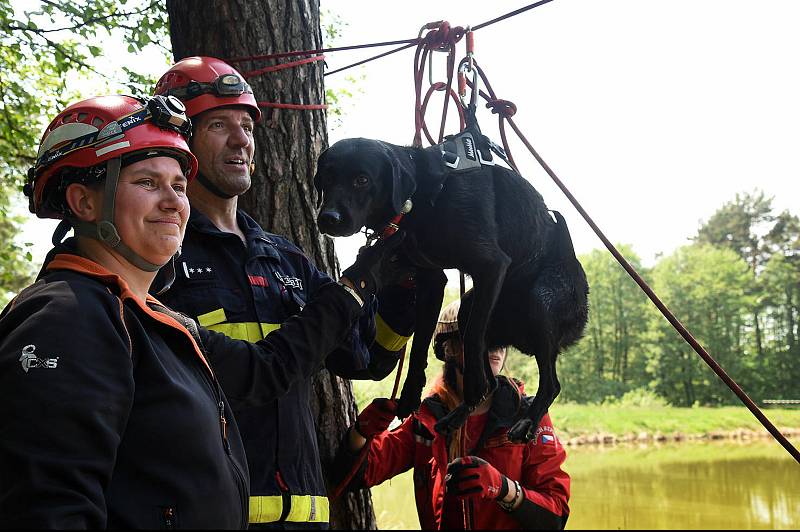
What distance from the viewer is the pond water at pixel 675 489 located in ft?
53.5

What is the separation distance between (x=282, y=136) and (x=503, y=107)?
3.73 ft

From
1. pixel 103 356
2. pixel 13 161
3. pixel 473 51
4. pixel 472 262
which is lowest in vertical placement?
pixel 103 356

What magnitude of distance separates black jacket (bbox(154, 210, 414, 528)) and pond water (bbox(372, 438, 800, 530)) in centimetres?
1107

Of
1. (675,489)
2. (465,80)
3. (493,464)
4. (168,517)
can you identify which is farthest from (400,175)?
(675,489)

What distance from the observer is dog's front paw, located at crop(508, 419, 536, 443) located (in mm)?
2242

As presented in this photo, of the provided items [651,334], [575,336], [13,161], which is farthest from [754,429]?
[575,336]

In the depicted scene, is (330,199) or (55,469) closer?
(55,469)

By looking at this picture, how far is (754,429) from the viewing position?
24.1m

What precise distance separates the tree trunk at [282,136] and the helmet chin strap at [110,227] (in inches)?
62.0

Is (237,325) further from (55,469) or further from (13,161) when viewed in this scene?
(13,161)

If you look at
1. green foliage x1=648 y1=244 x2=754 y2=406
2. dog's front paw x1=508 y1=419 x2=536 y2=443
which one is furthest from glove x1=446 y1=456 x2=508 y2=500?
green foliage x1=648 y1=244 x2=754 y2=406

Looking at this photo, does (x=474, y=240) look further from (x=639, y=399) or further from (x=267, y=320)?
(x=639, y=399)

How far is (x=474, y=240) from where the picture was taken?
2.10 metres

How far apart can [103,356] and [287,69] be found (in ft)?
6.98
